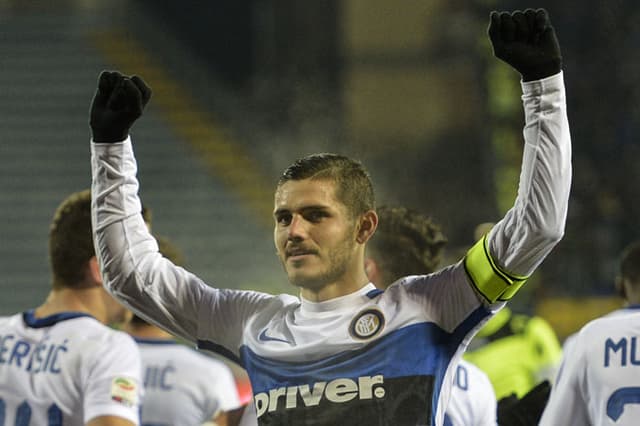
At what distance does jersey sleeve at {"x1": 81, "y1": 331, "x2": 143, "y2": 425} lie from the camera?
391cm

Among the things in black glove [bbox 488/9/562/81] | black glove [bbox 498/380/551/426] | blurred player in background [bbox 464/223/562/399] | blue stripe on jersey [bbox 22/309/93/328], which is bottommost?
blurred player in background [bbox 464/223/562/399]

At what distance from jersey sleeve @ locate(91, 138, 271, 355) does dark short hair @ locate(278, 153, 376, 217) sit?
0.40 m

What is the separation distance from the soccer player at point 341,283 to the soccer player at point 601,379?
913 millimetres

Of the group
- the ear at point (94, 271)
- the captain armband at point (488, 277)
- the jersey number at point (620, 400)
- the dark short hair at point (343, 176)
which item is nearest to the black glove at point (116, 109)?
the dark short hair at point (343, 176)

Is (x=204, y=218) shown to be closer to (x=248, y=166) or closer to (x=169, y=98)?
(x=248, y=166)

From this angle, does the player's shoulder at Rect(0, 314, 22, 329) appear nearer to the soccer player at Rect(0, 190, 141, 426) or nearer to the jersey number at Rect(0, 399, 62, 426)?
the soccer player at Rect(0, 190, 141, 426)

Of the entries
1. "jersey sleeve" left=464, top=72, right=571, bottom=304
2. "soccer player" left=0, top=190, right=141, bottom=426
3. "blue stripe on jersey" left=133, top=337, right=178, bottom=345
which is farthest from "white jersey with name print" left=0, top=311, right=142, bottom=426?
"jersey sleeve" left=464, top=72, right=571, bottom=304

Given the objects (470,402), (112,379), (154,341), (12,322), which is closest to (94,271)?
(12,322)

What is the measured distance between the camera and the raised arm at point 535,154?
2.97m

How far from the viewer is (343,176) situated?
3.36 meters

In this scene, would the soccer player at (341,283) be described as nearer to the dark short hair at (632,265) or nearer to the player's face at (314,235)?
the player's face at (314,235)

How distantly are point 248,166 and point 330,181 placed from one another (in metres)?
11.6

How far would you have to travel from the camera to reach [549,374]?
20.9 ft

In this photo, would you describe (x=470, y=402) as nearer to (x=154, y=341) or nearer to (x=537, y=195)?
(x=537, y=195)
